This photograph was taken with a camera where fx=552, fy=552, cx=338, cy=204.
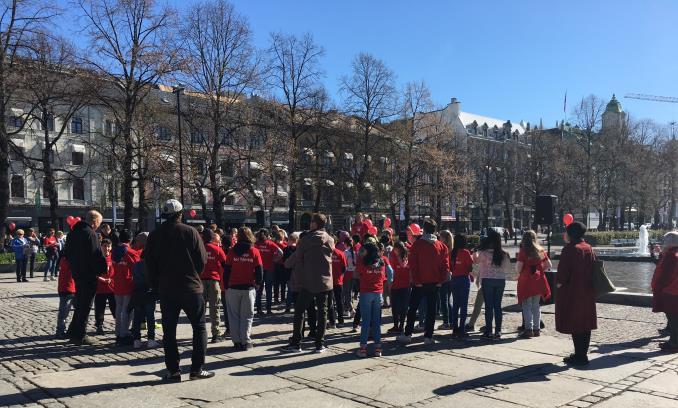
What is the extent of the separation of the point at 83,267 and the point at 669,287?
8.27 metres

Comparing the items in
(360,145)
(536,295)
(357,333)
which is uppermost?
(360,145)

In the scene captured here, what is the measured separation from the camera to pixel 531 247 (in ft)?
28.1

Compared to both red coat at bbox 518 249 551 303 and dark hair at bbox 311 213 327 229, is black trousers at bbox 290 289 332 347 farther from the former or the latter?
red coat at bbox 518 249 551 303

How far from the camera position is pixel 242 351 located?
750 cm

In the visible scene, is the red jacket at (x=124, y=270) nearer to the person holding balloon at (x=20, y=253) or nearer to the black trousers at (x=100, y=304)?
the black trousers at (x=100, y=304)

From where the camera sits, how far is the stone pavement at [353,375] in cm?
536

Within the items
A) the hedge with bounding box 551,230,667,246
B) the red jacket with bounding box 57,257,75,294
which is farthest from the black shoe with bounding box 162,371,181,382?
the hedge with bounding box 551,230,667,246

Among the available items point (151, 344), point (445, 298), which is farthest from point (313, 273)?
point (445, 298)

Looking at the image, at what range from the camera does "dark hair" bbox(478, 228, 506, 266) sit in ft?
27.8

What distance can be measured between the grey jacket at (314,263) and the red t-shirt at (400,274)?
1.46 meters

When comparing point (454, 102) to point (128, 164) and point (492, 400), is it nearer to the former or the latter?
point (128, 164)

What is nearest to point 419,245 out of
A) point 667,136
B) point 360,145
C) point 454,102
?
point 360,145

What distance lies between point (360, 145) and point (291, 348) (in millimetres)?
35657

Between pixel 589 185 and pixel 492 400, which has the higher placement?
pixel 589 185
